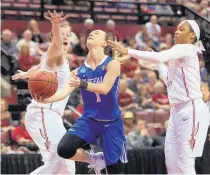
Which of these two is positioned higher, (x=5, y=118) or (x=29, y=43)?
(x=29, y=43)

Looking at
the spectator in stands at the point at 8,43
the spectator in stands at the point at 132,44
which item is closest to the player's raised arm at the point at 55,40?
the spectator in stands at the point at 8,43

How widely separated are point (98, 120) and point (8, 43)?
25.6ft

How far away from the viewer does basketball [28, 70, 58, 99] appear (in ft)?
27.9

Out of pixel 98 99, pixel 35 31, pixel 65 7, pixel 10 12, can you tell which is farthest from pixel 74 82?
pixel 65 7

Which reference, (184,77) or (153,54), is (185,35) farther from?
(153,54)

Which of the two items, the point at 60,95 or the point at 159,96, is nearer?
the point at 60,95

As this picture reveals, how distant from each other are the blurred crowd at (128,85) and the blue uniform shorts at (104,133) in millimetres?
2854

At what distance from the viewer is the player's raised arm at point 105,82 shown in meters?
8.54

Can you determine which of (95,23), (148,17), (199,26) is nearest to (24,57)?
(95,23)

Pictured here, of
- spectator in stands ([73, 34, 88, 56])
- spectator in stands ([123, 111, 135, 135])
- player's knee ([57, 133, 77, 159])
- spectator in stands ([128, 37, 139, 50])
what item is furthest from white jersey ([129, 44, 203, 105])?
spectator in stands ([128, 37, 139, 50])

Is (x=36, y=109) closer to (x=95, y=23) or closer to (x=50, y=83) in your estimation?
(x=50, y=83)

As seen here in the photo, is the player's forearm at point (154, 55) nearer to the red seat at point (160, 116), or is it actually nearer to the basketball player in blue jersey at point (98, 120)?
the basketball player in blue jersey at point (98, 120)

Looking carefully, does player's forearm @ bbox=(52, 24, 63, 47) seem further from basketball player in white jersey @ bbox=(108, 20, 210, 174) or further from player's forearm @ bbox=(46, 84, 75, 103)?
basketball player in white jersey @ bbox=(108, 20, 210, 174)

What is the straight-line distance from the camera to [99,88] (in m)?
8.75
